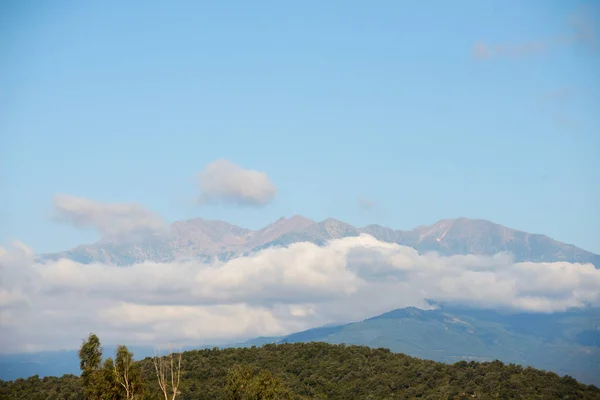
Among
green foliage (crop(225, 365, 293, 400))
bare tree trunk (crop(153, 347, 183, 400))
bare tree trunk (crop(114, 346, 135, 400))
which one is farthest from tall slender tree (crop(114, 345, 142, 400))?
green foliage (crop(225, 365, 293, 400))

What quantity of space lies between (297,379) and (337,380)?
9142mm

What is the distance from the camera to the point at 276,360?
188 meters

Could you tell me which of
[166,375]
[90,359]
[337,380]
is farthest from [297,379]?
[90,359]

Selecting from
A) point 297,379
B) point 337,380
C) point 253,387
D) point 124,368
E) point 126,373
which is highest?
point 124,368

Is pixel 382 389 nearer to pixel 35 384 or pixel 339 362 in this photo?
pixel 339 362

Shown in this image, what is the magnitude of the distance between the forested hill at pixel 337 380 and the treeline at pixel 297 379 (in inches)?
8.1

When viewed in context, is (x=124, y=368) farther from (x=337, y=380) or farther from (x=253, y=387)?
(x=337, y=380)

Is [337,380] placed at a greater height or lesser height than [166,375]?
lesser

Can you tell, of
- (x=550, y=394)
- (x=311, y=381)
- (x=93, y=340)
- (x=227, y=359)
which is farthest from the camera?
(x=227, y=359)

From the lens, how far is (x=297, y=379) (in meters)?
172

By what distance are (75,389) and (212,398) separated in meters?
27.3

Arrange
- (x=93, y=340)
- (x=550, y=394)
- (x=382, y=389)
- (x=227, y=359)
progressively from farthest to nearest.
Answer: (x=227, y=359), (x=382, y=389), (x=550, y=394), (x=93, y=340)

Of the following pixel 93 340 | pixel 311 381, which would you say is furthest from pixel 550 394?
pixel 93 340

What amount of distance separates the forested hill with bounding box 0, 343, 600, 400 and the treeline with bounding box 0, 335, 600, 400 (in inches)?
8.1
